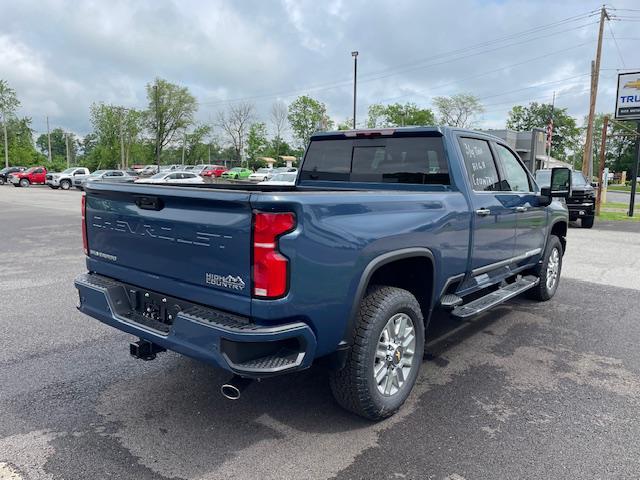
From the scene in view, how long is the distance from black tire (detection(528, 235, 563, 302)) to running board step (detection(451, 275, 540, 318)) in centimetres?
59

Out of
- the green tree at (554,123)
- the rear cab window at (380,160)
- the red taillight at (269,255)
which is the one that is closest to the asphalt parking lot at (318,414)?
the red taillight at (269,255)

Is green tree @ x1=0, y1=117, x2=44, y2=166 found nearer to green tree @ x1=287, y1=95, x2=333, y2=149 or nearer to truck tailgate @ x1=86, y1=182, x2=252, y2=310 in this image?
green tree @ x1=287, y1=95, x2=333, y2=149

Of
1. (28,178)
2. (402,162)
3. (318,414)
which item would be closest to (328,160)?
(402,162)

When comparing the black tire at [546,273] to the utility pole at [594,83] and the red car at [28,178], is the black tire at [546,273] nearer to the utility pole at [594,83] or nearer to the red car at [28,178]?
the utility pole at [594,83]

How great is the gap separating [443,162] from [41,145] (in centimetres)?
15583

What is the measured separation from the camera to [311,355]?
2.75 metres

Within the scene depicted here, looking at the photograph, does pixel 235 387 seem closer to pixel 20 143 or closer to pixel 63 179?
pixel 63 179

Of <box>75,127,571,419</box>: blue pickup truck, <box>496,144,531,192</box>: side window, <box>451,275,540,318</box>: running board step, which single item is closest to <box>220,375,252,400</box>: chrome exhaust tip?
<box>75,127,571,419</box>: blue pickup truck

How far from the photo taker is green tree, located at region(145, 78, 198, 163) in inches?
2950

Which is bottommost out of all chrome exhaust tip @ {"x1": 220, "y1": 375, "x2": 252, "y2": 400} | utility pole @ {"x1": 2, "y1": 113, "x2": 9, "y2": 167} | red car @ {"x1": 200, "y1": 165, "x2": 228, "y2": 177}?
chrome exhaust tip @ {"x1": 220, "y1": 375, "x2": 252, "y2": 400}

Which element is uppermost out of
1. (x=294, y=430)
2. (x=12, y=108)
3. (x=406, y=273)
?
(x=12, y=108)

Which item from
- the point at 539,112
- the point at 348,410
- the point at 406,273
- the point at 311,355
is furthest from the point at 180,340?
the point at 539,112

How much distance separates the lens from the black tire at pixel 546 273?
6145mm

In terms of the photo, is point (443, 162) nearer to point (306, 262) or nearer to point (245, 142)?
point (306, 262)
